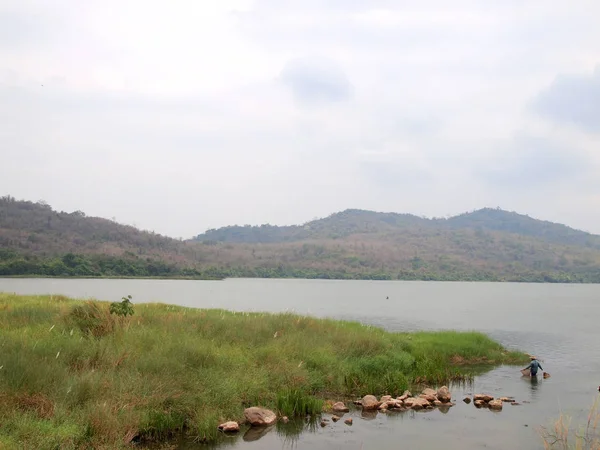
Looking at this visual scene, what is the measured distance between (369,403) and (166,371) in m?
6.94

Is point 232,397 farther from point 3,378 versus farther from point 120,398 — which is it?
point 3,378

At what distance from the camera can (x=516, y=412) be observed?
60.2 feet

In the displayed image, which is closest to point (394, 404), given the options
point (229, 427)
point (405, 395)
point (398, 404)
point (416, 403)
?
point (398, 404)

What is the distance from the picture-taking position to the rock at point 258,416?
1501cm

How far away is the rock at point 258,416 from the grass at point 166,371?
303 millimetres

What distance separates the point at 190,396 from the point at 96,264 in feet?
423

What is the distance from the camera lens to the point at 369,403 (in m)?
17.6

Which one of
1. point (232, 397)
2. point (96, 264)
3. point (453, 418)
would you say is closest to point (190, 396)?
point (232, 397)

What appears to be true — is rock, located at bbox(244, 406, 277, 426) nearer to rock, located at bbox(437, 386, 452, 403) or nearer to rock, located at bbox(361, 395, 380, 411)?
rock, located at bbox(361, 395, 380, 411)

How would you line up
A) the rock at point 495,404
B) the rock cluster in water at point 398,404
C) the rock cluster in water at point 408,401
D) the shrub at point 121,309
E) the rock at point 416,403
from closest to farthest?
the rock cluster in water at point 398,404
the rock cluster in water at point 408,401
the rock at point 416,403
the rock at point 495,404
the shrub at point 121,309

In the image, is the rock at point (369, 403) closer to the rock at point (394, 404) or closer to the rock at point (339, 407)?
the rock at point (394, 404)

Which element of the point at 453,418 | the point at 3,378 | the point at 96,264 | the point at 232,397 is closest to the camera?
the point at 3,378

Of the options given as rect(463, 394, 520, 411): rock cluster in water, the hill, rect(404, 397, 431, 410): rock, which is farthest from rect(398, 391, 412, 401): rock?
the hill

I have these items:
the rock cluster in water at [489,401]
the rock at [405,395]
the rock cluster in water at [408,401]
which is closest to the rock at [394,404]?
the rock cluster in water at [408,401]
